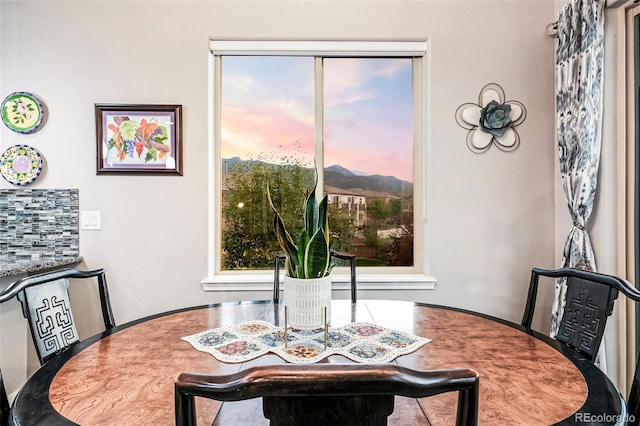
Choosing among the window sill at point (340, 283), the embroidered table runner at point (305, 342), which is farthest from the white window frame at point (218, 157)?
the embroidered table runner at point (305, 342)

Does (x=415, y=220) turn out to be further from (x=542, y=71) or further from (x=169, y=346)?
(x=169, y=346)

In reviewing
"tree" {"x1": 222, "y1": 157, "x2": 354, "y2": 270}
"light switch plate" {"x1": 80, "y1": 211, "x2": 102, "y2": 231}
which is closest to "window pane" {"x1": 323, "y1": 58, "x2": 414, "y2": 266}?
"tree" {"x1": 222, "y1": 157, "x2": 354, "y2": 270}

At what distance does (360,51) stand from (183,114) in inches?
48.4

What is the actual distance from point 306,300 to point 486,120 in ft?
5.85

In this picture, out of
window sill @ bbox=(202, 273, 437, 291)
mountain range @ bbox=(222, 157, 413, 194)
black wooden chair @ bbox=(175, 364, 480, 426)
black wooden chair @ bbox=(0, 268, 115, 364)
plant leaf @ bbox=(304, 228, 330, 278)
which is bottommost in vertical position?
window sill @ bbox=(202, 273, 437, 291)

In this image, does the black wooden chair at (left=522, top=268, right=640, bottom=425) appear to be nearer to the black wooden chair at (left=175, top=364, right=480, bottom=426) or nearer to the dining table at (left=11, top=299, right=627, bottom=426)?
the dining table at (left=11, top=299, right=627, bottom=426)

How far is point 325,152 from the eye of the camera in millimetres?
2516

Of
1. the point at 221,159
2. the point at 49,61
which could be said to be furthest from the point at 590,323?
the point at 49,61

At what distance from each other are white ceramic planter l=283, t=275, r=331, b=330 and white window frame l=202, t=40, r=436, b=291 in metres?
1.06

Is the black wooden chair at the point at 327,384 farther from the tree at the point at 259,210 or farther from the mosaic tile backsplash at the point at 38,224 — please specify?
the mosaic tile backsplash at the point at 38,224

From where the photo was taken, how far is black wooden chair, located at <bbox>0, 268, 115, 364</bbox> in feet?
3.99

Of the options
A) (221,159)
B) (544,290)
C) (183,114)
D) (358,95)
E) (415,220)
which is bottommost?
(544,290)

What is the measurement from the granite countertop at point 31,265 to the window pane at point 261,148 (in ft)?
3.04

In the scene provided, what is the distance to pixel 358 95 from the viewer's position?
2.52m
